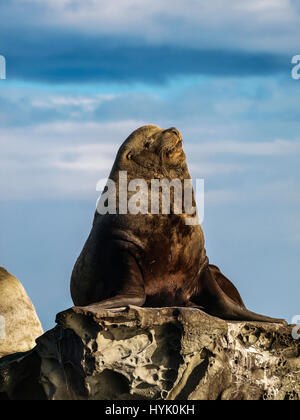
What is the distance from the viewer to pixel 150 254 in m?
10.9

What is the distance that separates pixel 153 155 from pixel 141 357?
116 inches

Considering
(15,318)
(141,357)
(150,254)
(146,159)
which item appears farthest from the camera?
(15,318)

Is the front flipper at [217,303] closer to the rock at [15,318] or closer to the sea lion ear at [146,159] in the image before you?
the sea lion ear at [146,159]

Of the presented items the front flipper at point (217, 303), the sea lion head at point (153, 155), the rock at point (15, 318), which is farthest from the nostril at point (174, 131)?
the rock at point (15, 318)

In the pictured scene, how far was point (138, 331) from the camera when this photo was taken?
9219mm

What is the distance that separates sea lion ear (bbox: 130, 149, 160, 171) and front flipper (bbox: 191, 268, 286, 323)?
1.49 metres

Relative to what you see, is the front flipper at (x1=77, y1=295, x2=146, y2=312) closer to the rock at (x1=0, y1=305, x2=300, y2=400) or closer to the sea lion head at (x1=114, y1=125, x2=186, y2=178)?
the rock at (x1=0, y1=305, x2=300, y2=400)

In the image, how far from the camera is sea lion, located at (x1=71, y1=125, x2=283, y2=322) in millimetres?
10812

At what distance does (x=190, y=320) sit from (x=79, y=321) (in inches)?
43.7

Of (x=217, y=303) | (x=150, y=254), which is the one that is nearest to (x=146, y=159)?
(x=150, y=254)

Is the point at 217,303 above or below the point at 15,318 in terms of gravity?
above

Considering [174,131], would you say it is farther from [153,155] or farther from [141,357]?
Answer: [141,357]
